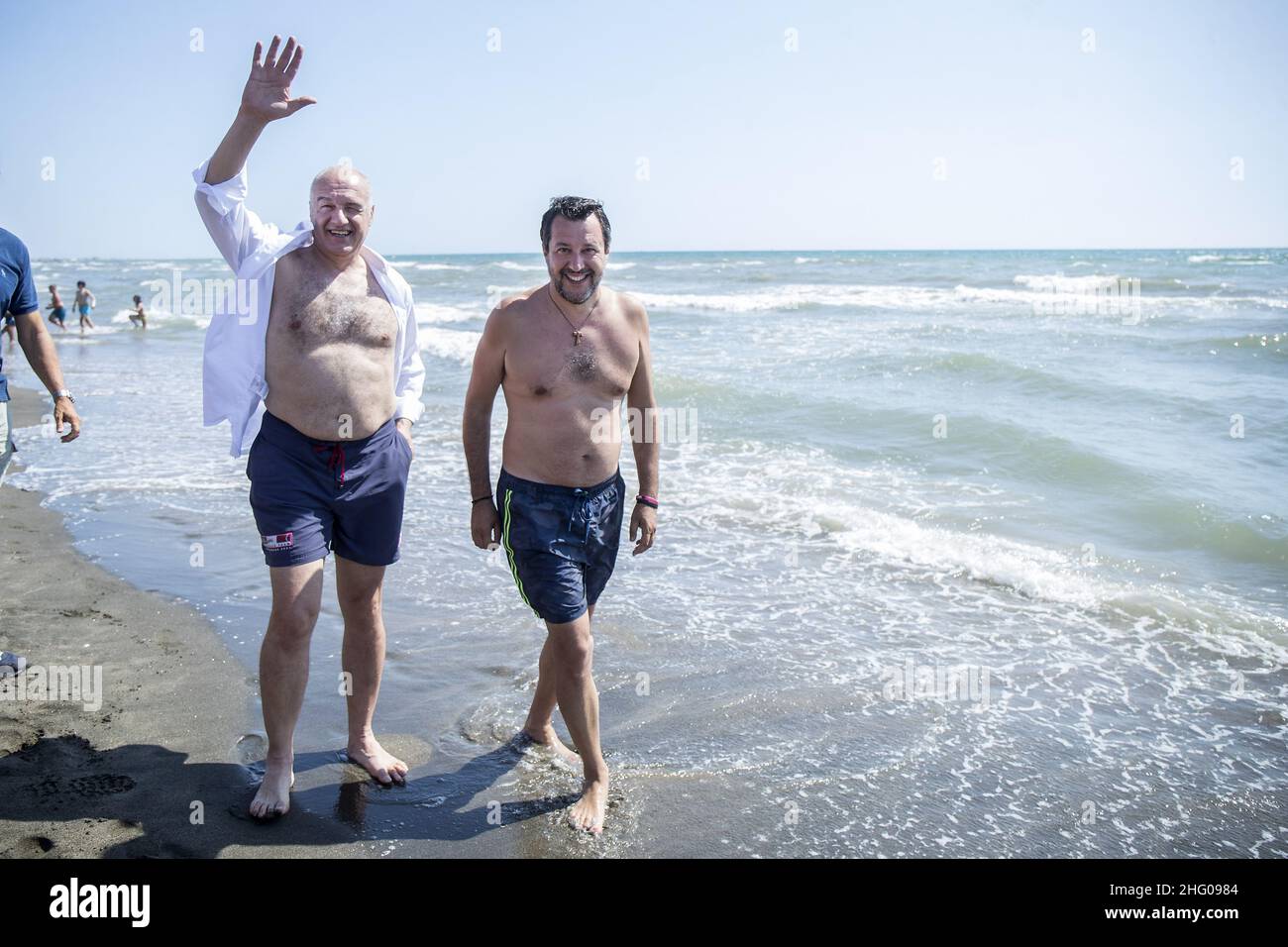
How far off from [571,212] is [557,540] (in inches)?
45.9

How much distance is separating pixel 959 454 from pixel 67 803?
320 inches

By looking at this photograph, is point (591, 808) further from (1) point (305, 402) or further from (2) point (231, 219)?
(2) point (231, 219)

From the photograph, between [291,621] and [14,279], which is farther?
[14,279]

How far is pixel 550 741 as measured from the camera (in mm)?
4027

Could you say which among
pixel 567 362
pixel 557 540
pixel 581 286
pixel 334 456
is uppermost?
pixel 581 286

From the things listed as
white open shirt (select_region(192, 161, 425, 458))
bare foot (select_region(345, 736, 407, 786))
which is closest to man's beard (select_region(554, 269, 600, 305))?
white open shirt (select_region(192, 161, 425, 458))

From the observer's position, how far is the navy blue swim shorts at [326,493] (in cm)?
343

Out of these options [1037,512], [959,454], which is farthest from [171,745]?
[959,454]

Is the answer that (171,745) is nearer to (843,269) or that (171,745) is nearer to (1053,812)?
(1053,812)

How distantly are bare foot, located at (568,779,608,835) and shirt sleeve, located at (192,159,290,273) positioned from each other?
2214mm

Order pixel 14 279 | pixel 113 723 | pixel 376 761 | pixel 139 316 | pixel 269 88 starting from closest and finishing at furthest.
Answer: pixel 269 88, pixel 376 761, pixel 14 279, pixel 113 723, pixel 139 316

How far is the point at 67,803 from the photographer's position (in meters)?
3.37

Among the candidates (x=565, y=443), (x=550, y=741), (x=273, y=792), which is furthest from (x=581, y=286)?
(x=273, y=792)

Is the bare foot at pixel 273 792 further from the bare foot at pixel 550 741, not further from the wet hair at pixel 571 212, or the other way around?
the wet hair at pixel 571 212
